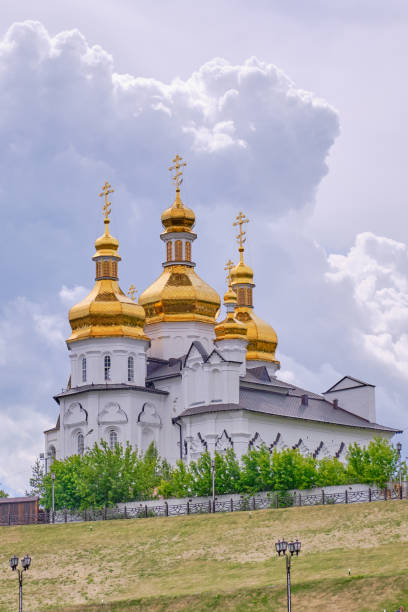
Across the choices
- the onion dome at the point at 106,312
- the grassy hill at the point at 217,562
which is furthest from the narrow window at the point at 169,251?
the grassy hill at the point at 217,562

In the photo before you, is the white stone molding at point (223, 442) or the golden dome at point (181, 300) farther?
the golden dome at point (181, 300)

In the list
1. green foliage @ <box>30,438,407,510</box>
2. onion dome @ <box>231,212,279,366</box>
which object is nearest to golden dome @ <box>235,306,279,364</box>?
onion dome @ <box>231,212,279,366</box>

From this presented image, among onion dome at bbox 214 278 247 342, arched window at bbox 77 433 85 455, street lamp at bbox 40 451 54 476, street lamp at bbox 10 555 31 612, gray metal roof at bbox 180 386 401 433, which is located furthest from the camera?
street lamp at bbox 40 451 54 476

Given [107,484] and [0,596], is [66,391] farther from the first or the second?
[0,596]

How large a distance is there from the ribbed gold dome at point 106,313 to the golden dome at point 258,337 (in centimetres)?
1395

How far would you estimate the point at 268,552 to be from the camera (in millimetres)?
49500

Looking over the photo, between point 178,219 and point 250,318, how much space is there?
1060cm

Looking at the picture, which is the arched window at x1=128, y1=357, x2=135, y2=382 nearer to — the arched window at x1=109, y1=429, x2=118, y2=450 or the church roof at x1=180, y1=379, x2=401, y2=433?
the arched window at x1=109, y1=429, x2=118, y2=450

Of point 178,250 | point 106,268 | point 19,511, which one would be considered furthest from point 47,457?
point 178,250

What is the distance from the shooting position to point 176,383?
75.6m

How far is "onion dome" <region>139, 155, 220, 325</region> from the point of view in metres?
79.6

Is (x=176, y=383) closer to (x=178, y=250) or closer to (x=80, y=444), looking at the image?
(x=80, y=444)

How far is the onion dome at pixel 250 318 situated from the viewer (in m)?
87.8

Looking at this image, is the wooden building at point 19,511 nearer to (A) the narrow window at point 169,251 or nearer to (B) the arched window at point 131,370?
(B) the arched window at point 131,370
